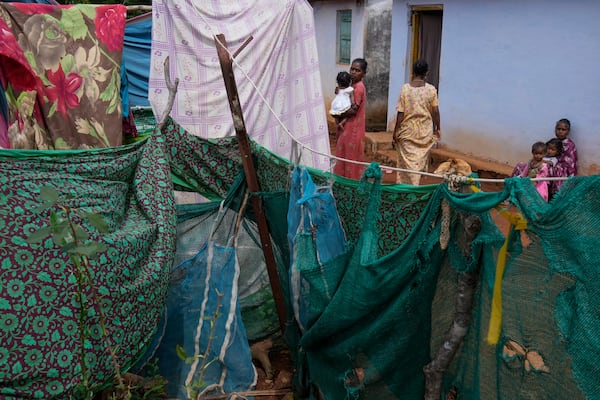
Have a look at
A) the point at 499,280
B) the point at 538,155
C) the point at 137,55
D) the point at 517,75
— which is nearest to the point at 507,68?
the point at 517,75

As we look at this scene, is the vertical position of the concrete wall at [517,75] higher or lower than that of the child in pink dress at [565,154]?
higher

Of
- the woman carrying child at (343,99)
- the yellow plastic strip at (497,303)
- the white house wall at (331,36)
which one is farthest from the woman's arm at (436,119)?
the white house wall at (331,36)

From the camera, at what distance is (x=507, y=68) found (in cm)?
810

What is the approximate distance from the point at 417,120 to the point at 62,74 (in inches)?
164

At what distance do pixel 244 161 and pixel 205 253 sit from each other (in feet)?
2.10

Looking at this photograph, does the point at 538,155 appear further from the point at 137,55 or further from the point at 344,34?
the point at 344,34

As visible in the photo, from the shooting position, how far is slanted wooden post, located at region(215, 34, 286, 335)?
11.2ft

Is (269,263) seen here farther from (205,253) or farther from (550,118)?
(550,118)

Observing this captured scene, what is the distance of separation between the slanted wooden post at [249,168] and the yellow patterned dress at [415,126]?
336 cm

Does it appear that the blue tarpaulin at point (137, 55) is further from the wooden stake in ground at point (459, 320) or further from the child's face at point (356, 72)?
the wooden stake in ground at point (459, 320)

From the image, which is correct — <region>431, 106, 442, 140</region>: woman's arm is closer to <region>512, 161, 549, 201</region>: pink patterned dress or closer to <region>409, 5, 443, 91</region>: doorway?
<region>512, 161, 549, 201</region>: pink patterned dress

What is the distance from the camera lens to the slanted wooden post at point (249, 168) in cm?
341

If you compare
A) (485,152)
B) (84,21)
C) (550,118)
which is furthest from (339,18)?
(84,21)

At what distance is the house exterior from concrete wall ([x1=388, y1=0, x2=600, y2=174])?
0.01 metres
